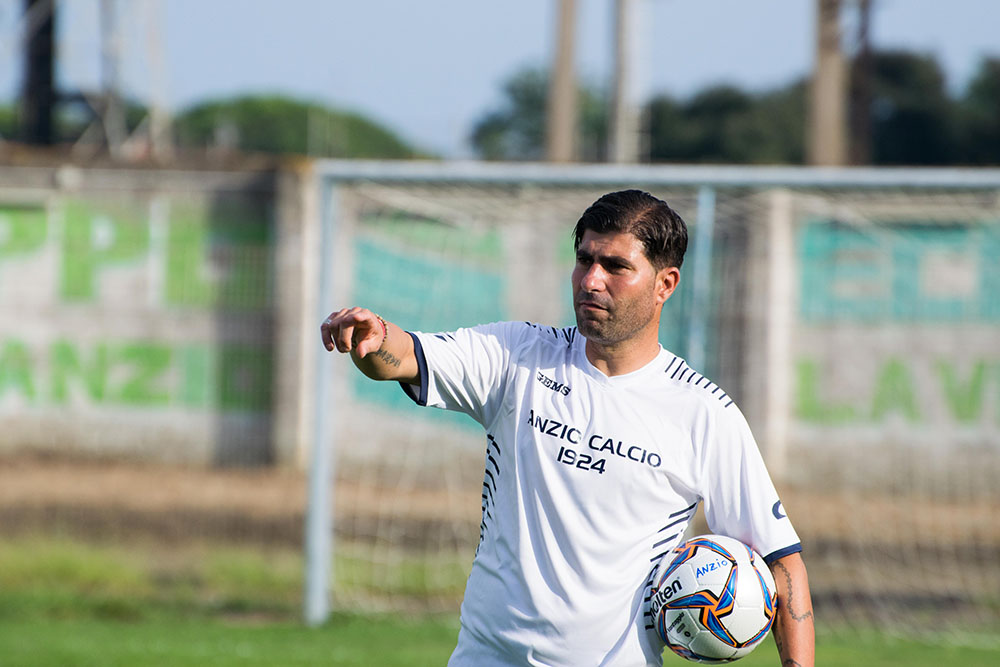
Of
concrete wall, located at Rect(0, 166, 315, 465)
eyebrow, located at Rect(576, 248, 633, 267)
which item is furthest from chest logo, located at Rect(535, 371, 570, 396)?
concrete wall, located at Rect(0, 166, 315, 465)

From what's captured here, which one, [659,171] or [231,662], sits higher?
[659,171]

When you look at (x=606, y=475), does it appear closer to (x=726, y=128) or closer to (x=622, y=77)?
(x=622, y=77)

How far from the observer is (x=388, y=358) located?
117 inches

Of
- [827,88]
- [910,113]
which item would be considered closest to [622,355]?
[827,88]

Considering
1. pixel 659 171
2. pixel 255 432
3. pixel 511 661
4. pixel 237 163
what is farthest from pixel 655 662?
pixel 237 163

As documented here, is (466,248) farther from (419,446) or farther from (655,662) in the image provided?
(655,662)

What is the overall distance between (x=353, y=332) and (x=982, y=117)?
38952 millimetres

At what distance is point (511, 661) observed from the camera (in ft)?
9.85

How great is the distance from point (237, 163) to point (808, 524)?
27.9ft

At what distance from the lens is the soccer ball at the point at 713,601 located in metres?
2.95

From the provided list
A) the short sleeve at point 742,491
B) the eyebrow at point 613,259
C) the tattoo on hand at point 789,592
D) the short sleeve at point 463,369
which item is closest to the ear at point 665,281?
the eyebrow at point 613,259

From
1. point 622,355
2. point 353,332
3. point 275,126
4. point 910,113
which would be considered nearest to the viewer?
point 353,332

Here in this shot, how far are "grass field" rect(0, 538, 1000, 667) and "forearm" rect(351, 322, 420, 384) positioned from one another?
4065 mm

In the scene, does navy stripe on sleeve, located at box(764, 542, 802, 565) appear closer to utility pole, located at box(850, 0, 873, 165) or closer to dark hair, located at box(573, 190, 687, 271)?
dark hair, located at box(573, 190, 687, 271)
